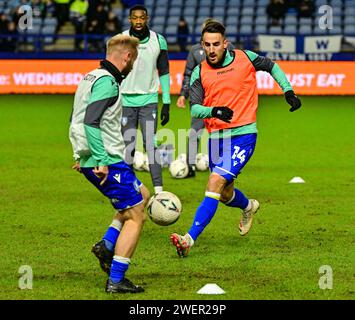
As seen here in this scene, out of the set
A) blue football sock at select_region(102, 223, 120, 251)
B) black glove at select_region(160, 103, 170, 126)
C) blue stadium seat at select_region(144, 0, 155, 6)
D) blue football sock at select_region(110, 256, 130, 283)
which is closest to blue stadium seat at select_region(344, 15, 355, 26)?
blue stadium seat at select_region(144, 0, 155, 6)

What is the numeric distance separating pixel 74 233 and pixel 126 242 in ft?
9.38

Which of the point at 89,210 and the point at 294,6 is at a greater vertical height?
the point at 294,6

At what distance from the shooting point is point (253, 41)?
30891 mm

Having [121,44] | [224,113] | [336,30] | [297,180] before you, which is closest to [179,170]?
[297,180]

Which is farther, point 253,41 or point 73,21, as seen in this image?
point 73,21

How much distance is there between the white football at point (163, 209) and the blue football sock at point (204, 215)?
0.94 feet

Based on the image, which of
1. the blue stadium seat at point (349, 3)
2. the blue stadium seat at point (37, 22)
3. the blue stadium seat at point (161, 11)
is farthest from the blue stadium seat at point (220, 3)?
the blue stadium seat at point (37, 22)

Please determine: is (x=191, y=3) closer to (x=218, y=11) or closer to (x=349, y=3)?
(x=218, y=11)

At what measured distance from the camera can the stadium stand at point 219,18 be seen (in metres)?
33.0

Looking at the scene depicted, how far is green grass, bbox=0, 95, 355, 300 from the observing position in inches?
350

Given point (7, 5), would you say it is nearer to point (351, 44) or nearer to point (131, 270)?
point (351, 44)

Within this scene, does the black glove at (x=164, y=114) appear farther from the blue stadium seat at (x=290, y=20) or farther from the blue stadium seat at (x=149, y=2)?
the blue stadium seat at (x=149, y=2)

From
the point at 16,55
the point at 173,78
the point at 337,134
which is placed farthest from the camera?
the point at 16,55

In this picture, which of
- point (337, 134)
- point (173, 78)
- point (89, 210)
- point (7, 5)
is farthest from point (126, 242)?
point (7, 5)
